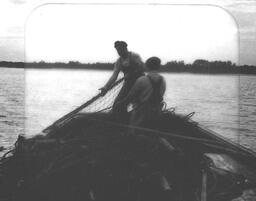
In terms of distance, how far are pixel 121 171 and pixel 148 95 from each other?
1261 mm

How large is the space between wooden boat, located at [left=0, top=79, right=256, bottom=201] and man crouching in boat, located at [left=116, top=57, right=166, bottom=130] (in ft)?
0.81

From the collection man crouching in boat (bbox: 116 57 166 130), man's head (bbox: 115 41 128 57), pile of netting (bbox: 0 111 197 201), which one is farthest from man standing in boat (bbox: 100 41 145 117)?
pile of netting (bbox: 0 111 197 201)

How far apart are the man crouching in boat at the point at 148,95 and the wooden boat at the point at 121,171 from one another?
0.81ft

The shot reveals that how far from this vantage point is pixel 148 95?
5.64 meters

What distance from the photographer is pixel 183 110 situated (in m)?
29.7

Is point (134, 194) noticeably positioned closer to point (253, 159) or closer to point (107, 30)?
point (253, 159)

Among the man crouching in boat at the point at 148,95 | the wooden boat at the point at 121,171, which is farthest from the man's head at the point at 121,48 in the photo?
the wooden boat at the point at 121,171

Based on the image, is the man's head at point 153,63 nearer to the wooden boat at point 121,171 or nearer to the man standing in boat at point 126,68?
the man standing in boat at point 126,68

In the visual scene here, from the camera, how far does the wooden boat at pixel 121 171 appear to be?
5.26m

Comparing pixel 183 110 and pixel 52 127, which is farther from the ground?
pixel 52 127

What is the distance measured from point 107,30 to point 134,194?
7.09 metres

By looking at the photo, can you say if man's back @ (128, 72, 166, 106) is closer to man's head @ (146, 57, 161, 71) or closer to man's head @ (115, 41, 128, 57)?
man's head @ (146, 57, 161, 71)

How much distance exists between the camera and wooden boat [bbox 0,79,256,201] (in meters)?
5.26

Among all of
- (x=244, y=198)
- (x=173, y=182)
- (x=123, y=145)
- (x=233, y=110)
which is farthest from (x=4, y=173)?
(x=233, y=110)
